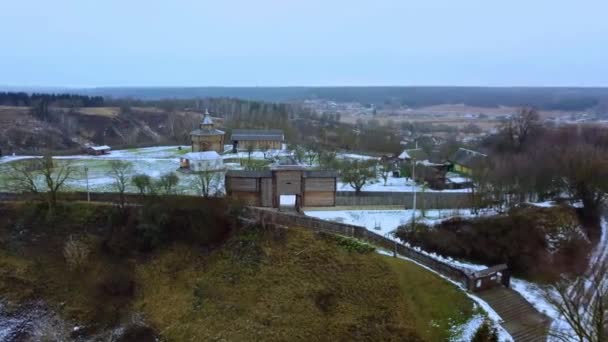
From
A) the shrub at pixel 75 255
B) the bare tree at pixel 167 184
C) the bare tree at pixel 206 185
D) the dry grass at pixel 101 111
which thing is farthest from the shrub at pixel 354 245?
the dry grass at pixel 101 111

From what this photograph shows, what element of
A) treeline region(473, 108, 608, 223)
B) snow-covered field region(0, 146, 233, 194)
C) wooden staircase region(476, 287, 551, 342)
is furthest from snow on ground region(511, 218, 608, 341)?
snow-covered field region(0, 146, 233, 194)

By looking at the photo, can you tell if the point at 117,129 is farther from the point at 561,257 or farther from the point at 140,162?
the point at 561,257

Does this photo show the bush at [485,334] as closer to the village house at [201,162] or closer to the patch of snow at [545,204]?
the patch of snow at [545,204]

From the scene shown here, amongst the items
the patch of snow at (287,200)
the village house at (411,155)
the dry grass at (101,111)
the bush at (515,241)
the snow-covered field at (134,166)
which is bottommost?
the bush at (515,241)

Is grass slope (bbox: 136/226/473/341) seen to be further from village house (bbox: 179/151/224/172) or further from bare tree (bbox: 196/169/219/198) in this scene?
village house (bbox: 179/151/224/172)

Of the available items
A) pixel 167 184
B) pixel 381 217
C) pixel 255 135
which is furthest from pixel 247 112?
pixel 381 217

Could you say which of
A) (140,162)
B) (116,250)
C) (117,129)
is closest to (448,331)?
(116,250)

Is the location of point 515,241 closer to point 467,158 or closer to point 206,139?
point 467,158
